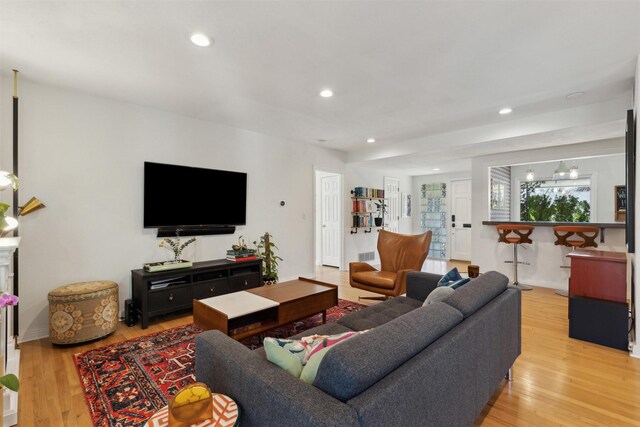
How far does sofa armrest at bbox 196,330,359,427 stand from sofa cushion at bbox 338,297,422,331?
110cm

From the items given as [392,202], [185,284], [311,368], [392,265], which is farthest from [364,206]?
[311,368]

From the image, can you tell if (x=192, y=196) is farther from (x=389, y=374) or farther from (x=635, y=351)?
(x=635, y=351)

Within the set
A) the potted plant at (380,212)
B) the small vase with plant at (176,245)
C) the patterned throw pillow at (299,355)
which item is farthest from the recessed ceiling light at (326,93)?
the potted plant at (380,212)

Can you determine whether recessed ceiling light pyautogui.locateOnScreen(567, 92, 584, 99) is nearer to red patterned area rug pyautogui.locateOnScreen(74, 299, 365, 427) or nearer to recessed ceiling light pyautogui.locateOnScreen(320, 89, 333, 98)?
recessed ceiling light pyautogui.locateOnScreen(320, 89, 333, 98)

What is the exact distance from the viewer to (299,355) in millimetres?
1244

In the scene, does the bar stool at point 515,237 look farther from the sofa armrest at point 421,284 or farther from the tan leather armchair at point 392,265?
the sofa armrest at point 421,284

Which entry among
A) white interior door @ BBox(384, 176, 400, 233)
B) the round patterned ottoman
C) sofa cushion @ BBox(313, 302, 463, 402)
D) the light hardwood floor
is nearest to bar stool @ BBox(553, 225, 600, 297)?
the light hardwood floor

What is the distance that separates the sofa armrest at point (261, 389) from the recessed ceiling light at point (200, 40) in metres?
1.93

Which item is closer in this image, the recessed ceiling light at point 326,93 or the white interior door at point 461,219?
the recessed ceiling light at point 326,93

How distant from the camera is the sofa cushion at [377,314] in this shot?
223 cm

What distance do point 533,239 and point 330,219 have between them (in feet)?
11.7

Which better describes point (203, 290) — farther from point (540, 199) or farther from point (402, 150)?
point (540, 199)

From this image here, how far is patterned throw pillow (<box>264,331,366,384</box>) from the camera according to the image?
1.14 m

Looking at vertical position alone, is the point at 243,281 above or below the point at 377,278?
below
